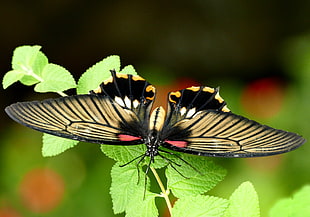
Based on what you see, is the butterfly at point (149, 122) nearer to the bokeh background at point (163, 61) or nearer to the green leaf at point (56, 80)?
the green leaf at point (56, 80)

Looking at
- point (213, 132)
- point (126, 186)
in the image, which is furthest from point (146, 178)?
point (213, 132)

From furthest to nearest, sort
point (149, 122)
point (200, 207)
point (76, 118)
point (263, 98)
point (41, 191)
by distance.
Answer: point (263, 98) → point (41, 191) → point (149, 122) → point (76, 118) → point (200, 207)

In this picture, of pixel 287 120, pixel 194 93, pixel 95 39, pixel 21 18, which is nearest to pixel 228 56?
pixel 95 39

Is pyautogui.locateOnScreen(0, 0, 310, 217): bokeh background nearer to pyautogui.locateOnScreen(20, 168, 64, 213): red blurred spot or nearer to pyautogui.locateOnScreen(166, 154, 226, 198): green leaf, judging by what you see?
pyautogui.locateOnScreen(20, 168, 64, 213): red blurred spot

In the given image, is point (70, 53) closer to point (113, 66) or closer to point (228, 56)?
point (228, 56)

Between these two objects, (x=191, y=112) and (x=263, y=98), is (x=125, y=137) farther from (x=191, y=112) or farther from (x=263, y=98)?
(x=263, y=98)

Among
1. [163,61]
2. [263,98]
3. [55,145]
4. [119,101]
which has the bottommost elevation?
[55,145]
